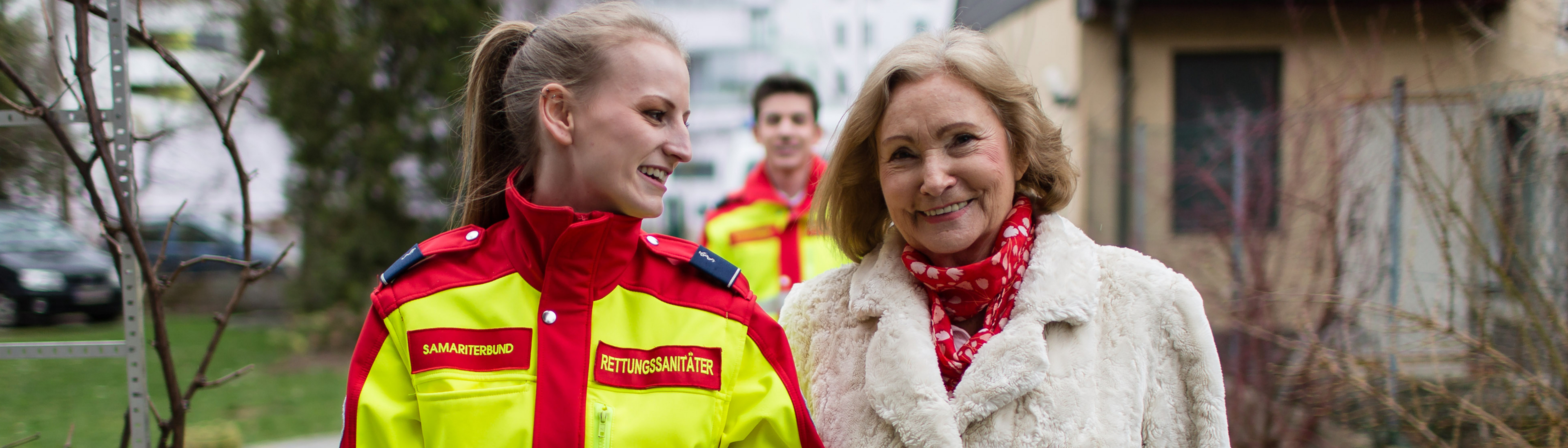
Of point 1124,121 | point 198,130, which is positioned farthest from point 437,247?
point 198,130

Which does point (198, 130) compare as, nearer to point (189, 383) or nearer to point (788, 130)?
point (189, 383)

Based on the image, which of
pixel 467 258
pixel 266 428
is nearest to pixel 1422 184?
pixel 467 258

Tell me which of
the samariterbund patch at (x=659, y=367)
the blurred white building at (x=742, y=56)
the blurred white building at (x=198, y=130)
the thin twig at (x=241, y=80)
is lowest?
the samariterbund patch at (x=659, y=367)

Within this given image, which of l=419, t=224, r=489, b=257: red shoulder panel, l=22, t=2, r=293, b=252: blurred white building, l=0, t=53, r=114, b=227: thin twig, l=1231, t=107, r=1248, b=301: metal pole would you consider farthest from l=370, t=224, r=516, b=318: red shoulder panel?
l=22, t=2, r=293, b=252: blurred white building

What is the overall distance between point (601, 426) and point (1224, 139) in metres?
6.17

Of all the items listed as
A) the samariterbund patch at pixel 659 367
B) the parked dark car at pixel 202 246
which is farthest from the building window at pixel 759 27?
the samariterbund patch at pixel 659 367

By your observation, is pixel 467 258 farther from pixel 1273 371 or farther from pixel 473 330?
pixel 1273 371

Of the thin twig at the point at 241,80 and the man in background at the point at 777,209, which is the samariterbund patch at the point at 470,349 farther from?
the man in background at the point at 777,209

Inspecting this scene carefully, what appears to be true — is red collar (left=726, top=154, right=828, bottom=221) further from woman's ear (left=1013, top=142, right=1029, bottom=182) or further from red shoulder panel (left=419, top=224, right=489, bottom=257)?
red shoulder panel (left=419, top=224, right=489, bottom=257)

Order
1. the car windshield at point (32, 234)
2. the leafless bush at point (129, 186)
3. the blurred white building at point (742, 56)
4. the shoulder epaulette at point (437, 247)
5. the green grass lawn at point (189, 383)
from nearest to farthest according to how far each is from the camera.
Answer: the shoulder epaulette at point (437, 247), the leafless bush at point (129, 186), the green grass lawn at point (189, 383), the car windshield at point (32, 234), the blurred white building at point (742, 56)

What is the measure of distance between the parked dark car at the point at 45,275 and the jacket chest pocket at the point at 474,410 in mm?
1224

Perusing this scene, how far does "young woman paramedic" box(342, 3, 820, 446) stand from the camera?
1.67 m

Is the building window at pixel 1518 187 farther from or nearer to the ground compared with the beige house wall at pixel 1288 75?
nearer to the ground

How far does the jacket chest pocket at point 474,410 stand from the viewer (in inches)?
64.3
